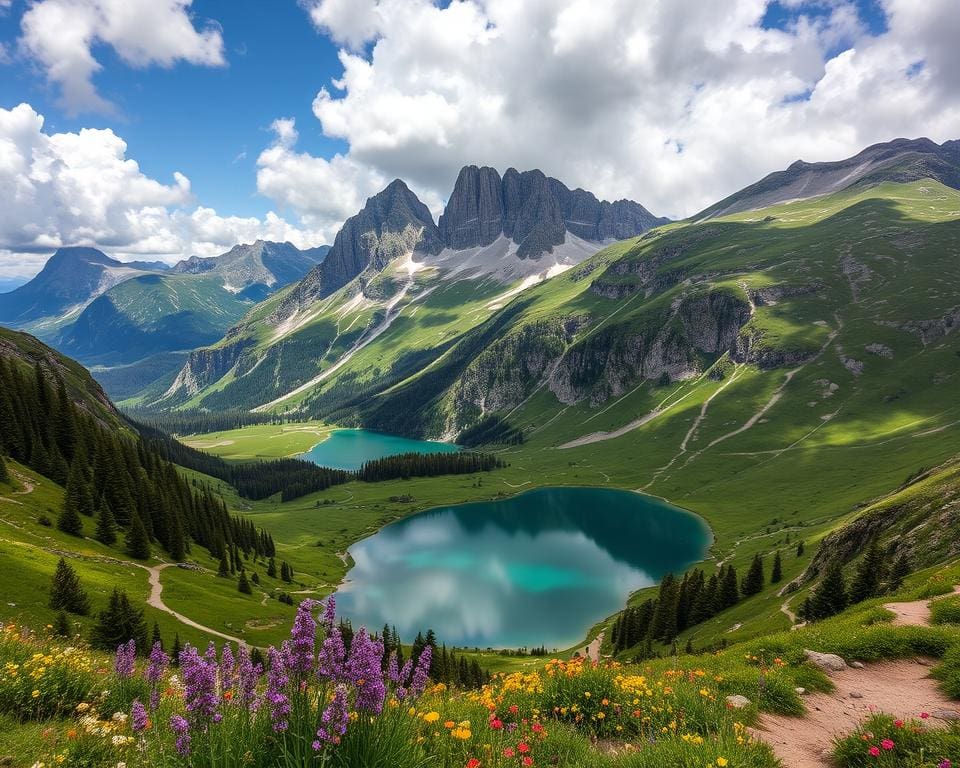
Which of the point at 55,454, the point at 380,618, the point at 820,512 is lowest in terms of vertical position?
the point at 380,618

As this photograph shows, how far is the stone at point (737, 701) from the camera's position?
9644mm

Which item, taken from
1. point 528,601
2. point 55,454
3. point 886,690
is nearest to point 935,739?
point 886,690

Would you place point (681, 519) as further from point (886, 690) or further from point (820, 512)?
point (886, 690)

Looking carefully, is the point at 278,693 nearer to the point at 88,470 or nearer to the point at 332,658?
the point at 332,658

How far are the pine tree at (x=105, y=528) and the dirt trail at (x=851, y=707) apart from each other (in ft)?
251

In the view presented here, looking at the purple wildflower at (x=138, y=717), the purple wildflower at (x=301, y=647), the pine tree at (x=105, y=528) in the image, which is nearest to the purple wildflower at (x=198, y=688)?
the purple wildflower at (x=138, y=717)

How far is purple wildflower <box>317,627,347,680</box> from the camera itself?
18.9 feet

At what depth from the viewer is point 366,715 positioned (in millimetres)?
5473

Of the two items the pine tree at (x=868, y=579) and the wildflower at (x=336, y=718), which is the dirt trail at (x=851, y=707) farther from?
the pine tree at (x=868, y=579)

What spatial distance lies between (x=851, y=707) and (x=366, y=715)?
11.0 meters

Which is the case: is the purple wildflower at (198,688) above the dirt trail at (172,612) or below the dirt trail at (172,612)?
above

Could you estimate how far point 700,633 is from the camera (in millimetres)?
59344

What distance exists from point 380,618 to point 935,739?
4111 inches

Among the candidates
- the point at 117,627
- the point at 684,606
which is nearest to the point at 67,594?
the point at 117,627
